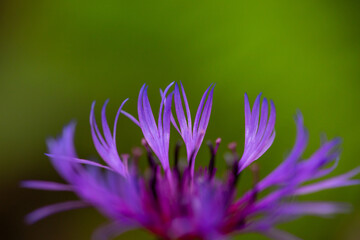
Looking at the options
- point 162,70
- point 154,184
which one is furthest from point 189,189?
point 162,70

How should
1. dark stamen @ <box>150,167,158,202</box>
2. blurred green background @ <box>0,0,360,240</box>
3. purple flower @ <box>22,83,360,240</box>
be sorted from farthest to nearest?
blurred green background @ <box>0,0,360,240</box>
dark stamen @ <box>150,167,158,202</box>
purple flower @ <box>22,83,360,240</box>

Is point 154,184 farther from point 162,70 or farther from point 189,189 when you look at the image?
point 162,70

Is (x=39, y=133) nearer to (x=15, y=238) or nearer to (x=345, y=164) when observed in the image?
(x=15, y=238)

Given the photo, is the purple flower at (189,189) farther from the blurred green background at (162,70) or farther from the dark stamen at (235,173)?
the blurred green background at (162,70)

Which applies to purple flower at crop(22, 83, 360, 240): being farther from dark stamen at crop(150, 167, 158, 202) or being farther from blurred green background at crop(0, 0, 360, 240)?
blurred green background at crop(0, 0, 360, 240)

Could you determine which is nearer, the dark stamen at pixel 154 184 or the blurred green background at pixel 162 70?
the dark stamen at pixel 154 184

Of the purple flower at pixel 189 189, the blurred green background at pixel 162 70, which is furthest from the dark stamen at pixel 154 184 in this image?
the blurred green background at pixel 162 70

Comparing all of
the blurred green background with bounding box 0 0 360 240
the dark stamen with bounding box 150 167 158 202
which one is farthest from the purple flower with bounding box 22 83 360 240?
the blurred green background with bounding box 0 0 360 240

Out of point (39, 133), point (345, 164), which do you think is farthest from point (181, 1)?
point (345, 164)
